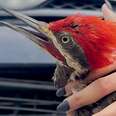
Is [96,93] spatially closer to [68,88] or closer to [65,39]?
[68,88]

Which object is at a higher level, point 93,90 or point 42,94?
point 42,94

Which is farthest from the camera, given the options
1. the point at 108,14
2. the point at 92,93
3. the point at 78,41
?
the point at 108,14

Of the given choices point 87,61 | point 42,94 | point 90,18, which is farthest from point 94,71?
point 42,94

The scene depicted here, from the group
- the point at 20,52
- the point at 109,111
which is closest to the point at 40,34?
the point at 109,111

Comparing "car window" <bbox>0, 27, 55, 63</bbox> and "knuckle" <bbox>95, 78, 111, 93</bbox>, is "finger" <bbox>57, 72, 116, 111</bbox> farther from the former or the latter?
"car window" <bbox>0, 27, 55, 63</bbox>

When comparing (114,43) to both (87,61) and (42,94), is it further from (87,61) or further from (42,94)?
(42,94)

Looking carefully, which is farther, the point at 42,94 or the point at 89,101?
the point at 42,94

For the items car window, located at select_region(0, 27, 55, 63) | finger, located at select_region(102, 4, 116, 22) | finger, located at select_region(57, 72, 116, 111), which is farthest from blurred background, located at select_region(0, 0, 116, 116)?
finger, located at select_region(57, 72, 116, 111)

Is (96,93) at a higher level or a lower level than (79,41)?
lower

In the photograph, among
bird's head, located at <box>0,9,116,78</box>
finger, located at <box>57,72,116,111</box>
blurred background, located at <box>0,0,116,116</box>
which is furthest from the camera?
blurred background, located at <box>0,0,116,116</box>
